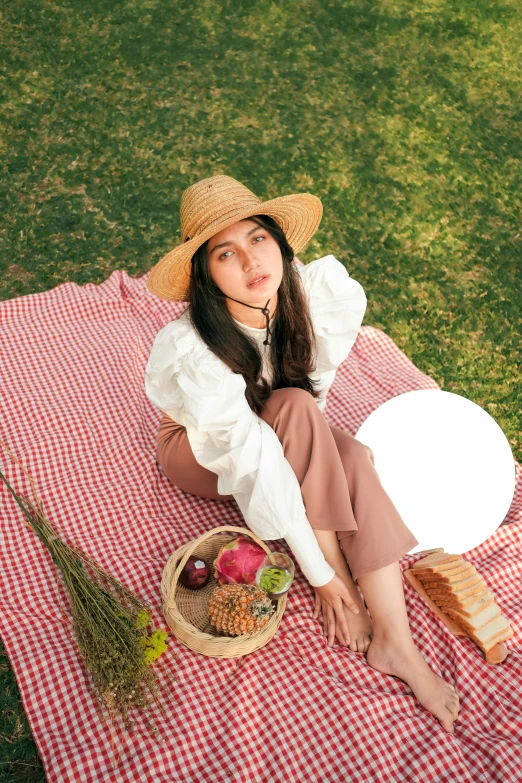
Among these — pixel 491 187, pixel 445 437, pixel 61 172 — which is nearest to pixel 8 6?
pixel 61 172

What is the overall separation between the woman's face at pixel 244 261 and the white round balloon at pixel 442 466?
0.94 meters

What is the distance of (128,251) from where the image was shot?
5293 mm

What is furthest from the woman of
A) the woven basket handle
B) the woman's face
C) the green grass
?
the green grass

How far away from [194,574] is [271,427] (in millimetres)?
713

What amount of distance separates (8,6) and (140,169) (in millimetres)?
2633

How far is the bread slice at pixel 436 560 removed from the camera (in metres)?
3.28

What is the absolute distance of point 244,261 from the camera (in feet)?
9.87

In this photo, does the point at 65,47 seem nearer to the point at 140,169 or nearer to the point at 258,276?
the point at 140,169

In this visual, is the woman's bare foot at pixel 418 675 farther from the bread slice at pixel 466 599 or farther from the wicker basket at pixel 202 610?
the wicker basket at pixel 202 610

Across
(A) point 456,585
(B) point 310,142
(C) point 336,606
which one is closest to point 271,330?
(C) point 336,606

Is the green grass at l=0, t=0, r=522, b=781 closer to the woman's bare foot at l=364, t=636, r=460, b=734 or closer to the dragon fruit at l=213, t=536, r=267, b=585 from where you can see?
the woman's bare foot at l=364, t=636, r=460, b=734

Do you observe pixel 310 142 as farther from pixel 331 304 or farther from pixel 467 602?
pixel 467 602

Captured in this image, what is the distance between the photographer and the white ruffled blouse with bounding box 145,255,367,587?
2.93 meters

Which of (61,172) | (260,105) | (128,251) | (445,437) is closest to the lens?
(445,437)
